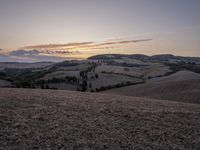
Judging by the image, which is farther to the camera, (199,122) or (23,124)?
(199,122)

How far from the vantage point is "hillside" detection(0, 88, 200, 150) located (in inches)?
432

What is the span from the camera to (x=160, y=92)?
4197 cm

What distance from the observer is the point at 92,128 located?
13492 mm

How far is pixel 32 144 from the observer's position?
10.4 meters

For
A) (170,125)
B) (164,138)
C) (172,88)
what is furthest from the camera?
(172,88)

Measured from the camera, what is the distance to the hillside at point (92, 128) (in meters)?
11.0

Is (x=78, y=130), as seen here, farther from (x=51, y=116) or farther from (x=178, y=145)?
(x=178, y=145)

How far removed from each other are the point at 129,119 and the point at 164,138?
3.89m

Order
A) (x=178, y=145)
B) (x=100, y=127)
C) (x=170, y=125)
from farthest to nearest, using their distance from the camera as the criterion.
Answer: (x=170, y=125) → (x=100, y=127) → (x=178, y=145)

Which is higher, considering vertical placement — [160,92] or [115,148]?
[115,148]

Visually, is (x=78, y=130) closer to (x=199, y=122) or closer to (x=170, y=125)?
(x=170, y=125)

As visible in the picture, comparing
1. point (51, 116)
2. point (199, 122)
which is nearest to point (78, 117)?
point (51, 116)

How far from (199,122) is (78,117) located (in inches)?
311

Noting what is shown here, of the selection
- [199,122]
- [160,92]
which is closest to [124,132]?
[199,122]
